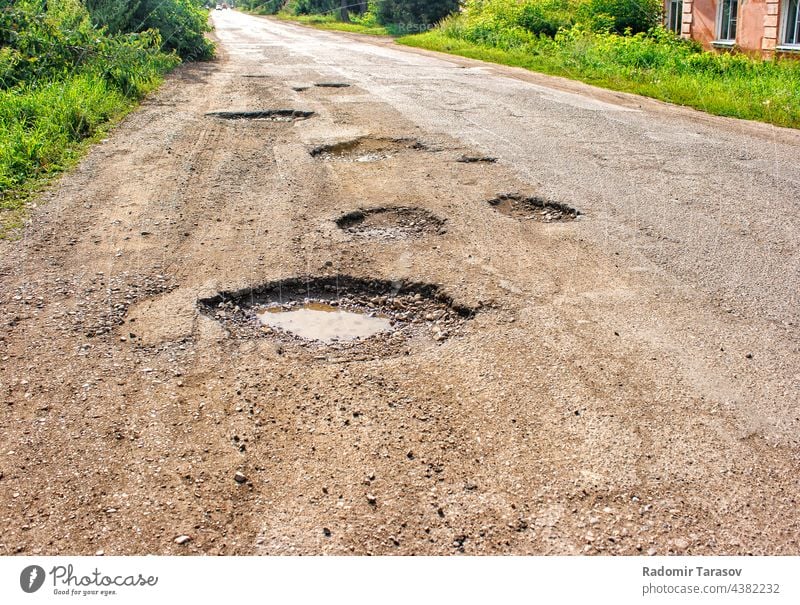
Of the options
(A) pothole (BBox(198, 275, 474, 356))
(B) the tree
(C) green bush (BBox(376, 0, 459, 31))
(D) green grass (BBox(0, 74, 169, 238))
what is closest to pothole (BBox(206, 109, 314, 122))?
(D) green grass (BBox(0, 74, 169, 238))

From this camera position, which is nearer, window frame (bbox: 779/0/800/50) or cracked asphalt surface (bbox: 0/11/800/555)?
cracked asphalt surface (bbox: 0/11/800/555)

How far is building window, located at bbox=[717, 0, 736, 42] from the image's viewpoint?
17.6 meters

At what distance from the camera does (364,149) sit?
802cm

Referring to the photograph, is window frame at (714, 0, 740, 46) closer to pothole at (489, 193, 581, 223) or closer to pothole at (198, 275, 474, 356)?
pothole at (489, 193, 581, 223)

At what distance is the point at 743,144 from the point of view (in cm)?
845

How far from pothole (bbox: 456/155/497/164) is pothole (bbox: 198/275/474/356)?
3255 millimetres

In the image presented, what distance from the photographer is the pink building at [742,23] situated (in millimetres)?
15477

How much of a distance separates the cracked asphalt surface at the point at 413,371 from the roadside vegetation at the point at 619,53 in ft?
15.6

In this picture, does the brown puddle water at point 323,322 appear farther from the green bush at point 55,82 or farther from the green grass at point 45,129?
the green bush at point 55,82

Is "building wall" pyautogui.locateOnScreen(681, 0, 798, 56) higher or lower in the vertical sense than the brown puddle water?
higher

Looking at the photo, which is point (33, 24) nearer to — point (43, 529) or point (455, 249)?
point (455, 249)

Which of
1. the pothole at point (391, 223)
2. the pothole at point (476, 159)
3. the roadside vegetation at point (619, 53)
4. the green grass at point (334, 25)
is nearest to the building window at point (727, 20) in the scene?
the roadside vegetation at point (619, 53)

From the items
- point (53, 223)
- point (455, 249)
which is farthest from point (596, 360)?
point (53, 223)

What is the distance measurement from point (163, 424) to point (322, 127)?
6474mm
